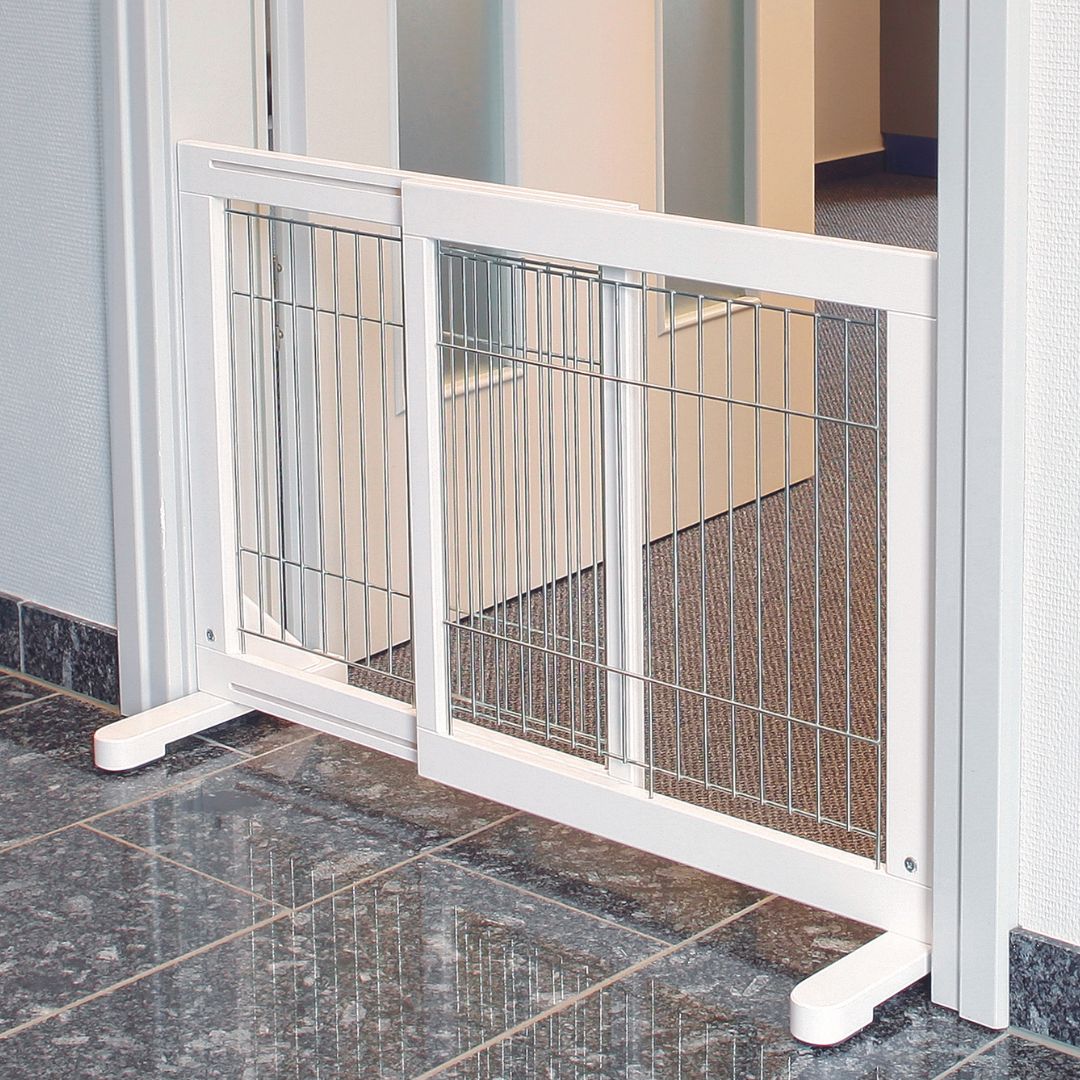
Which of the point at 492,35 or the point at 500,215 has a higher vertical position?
the point at 492,35

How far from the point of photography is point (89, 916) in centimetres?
234

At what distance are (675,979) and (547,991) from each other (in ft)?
0.46

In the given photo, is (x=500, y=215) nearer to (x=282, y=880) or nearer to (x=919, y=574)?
(x=919, y=574)

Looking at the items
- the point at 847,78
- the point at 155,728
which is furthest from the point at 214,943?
the point at 847,78

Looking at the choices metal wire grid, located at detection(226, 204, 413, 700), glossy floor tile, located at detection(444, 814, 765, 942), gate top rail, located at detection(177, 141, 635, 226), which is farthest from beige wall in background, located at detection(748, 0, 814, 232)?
glossy floor tile, located at detection(444, 814, 765, 942)

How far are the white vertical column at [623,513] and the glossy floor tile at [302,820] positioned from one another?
29 centimetres

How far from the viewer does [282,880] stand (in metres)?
2.42

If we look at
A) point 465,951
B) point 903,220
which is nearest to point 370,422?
point 465,951

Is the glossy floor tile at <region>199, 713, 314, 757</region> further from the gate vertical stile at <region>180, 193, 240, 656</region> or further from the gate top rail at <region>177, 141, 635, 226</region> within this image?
the gate top rail at <region>177, 141, 635, 226</region>

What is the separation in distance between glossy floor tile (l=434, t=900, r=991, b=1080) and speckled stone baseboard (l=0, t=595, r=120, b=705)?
3.62 feet

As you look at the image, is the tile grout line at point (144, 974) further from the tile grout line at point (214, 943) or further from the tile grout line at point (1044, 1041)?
the tile grout line at point (1044, 1041)

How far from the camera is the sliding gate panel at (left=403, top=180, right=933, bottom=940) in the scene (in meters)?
2.03

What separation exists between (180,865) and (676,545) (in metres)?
0.74

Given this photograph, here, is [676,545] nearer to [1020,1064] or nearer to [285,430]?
[1020,1064]
